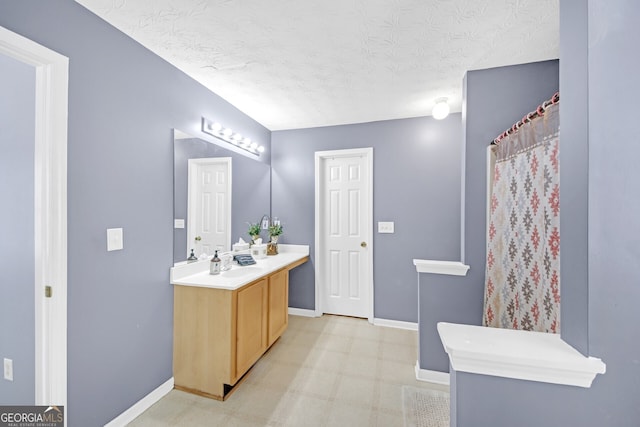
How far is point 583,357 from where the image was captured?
796mm

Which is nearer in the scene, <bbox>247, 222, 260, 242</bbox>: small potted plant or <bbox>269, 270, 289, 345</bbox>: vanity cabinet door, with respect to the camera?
<bbox>269, 270, 289, 345</bbox>: vanity cabinet door

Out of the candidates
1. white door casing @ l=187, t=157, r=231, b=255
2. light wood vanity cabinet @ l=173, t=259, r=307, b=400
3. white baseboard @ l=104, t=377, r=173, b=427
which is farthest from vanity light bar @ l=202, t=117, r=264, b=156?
white baseboard @ l=104, t=377, r=173, b=427

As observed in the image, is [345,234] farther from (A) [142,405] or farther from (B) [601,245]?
(B) [601,245]

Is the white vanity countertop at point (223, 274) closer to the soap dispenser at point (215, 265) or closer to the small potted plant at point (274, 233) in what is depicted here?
the soap dispenser at point (215, 265)

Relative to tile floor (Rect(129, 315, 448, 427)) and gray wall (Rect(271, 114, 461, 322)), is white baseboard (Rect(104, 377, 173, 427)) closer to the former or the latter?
tile floor (Rect(129, 315, 448, 427))

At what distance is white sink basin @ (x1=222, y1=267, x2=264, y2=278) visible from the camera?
2.20 meters

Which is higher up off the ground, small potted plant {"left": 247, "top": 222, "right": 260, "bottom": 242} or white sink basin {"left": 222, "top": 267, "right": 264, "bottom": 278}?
small potted plant {"left": 247, "top": 222, "right": 260, "bottom": 242}

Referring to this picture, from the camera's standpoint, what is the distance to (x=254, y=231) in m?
3.06

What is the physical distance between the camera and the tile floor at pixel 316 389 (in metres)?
1.64

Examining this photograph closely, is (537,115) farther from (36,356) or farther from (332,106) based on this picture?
(36,356)

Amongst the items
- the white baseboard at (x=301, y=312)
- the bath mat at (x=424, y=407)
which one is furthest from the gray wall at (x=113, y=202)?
the bath mat at (x=424, y=407)

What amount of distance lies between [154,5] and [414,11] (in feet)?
4.66

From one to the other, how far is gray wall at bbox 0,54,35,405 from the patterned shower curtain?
2635mm

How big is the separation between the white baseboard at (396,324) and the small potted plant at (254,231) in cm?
176
